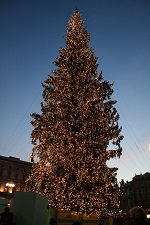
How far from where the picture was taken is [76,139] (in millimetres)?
15250

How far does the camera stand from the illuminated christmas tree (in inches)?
549

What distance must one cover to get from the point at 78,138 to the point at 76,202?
13.5ft

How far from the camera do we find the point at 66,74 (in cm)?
1842

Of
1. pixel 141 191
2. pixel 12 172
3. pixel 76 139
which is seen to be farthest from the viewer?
pixel 141 191

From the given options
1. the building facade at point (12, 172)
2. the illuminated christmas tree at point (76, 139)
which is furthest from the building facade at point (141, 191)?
the illuminated christmas tree at point (76, 139)

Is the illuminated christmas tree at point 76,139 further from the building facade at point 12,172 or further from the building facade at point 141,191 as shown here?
the building facade at point 141,191

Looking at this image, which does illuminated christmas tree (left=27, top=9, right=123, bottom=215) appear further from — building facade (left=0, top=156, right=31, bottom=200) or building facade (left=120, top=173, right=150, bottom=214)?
building facade (left=120, top=173, right=150, bottom=214)

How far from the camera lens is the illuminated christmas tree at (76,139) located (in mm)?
13938

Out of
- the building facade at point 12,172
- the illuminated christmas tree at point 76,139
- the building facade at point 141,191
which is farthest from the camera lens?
the building facade at point 141,191

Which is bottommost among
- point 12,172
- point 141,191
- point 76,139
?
point 76,139

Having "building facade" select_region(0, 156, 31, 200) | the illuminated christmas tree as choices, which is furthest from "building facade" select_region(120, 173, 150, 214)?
the illuminated christmas tree

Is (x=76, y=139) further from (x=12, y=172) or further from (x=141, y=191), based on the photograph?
(x=141, y=191)

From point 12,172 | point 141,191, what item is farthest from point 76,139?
point 141,191

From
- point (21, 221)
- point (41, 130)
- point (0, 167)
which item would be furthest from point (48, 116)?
point (0, 167)
